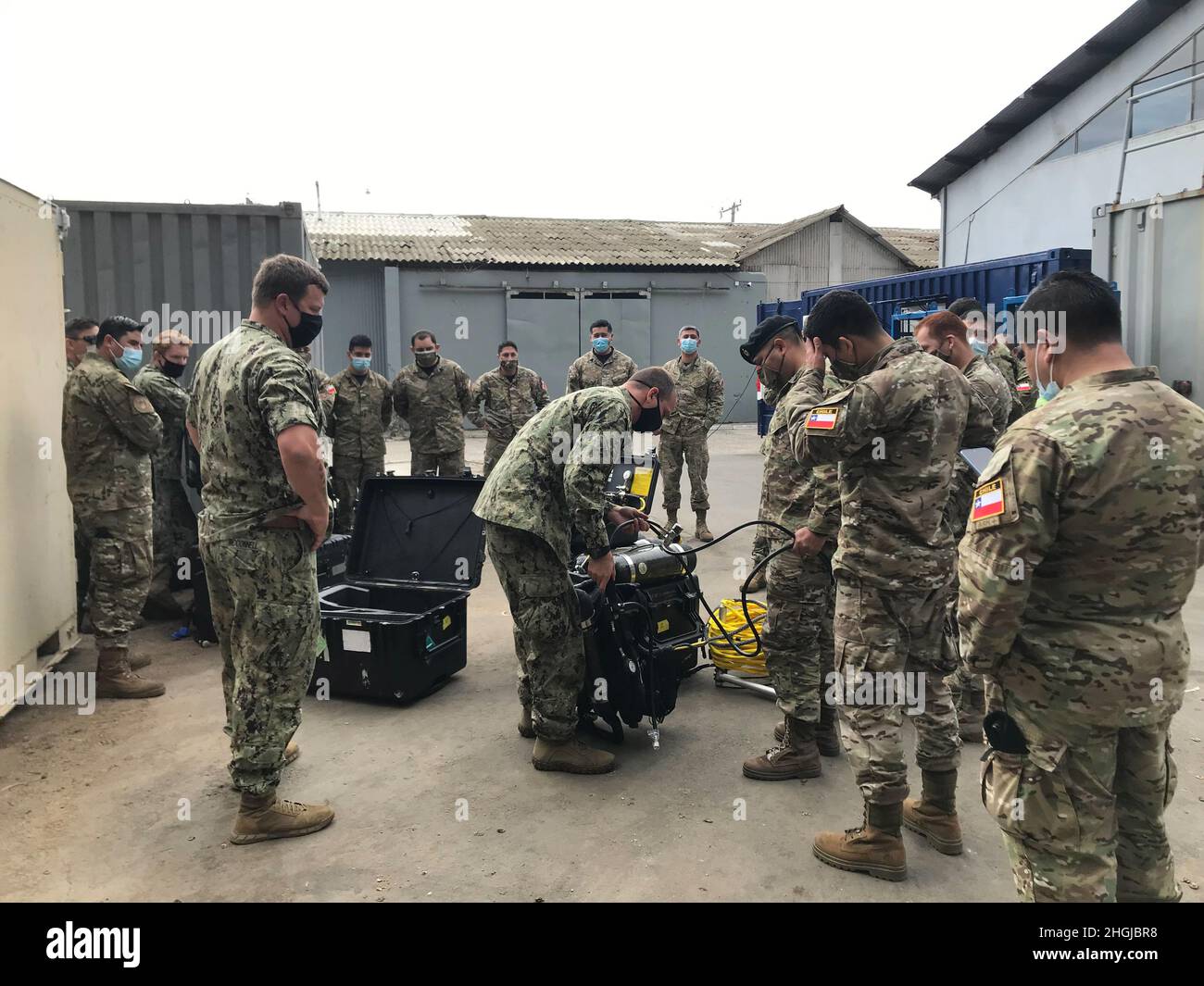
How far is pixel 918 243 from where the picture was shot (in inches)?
943

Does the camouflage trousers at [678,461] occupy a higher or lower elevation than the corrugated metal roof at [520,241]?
lower

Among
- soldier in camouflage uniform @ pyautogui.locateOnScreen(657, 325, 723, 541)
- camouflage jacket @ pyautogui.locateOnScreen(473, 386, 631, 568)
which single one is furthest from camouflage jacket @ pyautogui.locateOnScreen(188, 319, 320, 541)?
soldier in camouflage uniform @ pyautogui.locateOnScreen(657, 325, 723, 541)

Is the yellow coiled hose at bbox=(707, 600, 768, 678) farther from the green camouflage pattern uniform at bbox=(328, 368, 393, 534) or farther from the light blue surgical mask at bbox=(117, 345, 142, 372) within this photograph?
the green camouflage pattern uniform at bbox=(328, 368, 393, 534)

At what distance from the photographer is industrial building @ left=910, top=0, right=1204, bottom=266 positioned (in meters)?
12.2

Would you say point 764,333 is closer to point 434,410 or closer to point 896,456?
point 896,456

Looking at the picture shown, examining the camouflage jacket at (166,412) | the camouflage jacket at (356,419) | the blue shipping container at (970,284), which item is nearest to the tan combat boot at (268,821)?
the camouflage jacket at (166,412)

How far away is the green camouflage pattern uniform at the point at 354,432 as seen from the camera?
7648mm

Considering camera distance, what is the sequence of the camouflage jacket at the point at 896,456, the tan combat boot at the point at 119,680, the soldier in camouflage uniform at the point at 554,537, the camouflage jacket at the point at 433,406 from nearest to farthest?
the camouflage jacket at the point at 896,456
the soldier in camouflage uniform at the point at 554,537
the tan combat boot at the point at 119,680
the camouflage jacket at the point at 433,406

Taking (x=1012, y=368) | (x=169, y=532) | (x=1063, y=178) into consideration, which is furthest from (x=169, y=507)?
(x=1063, y=178)

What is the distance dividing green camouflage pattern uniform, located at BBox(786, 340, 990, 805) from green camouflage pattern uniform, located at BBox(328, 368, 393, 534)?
5628 millimetres

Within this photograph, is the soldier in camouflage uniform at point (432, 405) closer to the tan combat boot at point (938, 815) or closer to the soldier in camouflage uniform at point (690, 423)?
the soldier in camouflage uniform at point (690, 423)

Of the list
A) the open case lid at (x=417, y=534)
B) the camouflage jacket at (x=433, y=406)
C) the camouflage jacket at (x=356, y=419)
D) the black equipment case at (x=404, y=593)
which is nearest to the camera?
the black equipment case at (x=404, y=593)

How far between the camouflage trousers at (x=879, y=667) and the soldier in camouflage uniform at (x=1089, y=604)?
0.74 meters

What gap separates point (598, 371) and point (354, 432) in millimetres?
2463
